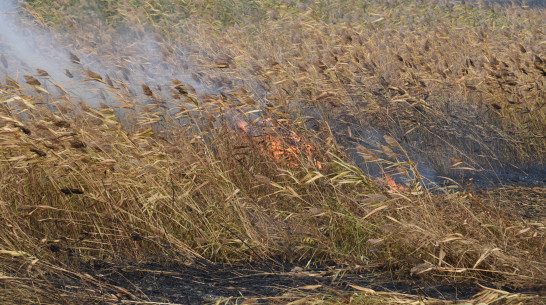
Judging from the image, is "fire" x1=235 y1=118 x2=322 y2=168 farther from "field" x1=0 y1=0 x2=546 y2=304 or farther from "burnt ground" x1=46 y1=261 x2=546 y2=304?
"burnt ground" x1=46 y1=261 x2=546 y2=304

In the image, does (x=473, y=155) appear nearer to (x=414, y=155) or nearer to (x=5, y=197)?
(x=414, y=155)

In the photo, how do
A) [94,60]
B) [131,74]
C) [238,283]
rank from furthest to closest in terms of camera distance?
[94,60] < [131,74] < [238,283]

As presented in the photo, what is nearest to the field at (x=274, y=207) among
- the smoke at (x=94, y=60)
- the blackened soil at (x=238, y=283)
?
the blackened soil at (x=238, y=283)

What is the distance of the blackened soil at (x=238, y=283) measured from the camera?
2.15 meters

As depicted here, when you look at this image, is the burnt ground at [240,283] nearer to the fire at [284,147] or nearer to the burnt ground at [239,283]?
the burnt ground at [239,283]

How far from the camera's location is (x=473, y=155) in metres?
4.11

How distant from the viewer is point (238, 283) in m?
2.29

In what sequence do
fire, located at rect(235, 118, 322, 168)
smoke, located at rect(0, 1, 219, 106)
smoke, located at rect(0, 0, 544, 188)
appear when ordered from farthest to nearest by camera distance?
smoke, located at rect(0, 1, 219, 106) < smoke, located at rect(0, 0, 544, 188) < fire, located at rect(235, 118, 322, 168)

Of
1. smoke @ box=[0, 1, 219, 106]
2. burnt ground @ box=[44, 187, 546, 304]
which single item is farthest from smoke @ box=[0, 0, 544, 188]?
burnt ground @ box=[44, 187, 546, 304]

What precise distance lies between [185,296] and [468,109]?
3.02 m

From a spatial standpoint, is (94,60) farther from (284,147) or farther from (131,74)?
(284,147)

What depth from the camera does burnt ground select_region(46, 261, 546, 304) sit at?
213 centimetres

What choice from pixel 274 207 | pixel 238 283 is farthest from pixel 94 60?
pixel 238 283

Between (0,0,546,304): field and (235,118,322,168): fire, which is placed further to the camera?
(235,118,322,168): fire
